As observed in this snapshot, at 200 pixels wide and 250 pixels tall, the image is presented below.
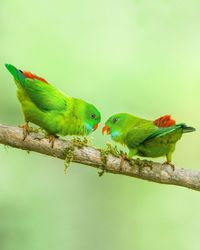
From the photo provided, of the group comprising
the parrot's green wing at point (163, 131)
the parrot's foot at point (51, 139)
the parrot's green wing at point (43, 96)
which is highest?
the parrot's green wing at point (43, 96)

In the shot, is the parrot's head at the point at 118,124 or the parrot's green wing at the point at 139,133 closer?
the parrot's green wing at the point at 139,133

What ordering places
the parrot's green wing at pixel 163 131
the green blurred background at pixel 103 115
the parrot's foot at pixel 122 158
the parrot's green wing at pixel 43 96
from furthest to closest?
the green blurred background at pixel 103 115
the parrot's green wing at pixel 43 96
the parrot's foot at pixel 122 158
the parrot's green wing at pixel 163 131

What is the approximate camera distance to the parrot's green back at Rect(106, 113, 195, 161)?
414 cm

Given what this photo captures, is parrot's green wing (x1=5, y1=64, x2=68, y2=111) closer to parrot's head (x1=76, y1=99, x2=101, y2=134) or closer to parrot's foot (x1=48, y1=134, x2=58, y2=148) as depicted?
parrot's head (x1=76, y1=99, x2=101, y2=134)

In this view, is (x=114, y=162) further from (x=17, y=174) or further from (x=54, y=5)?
(x=54, y=5)

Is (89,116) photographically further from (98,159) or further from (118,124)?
(98,159)

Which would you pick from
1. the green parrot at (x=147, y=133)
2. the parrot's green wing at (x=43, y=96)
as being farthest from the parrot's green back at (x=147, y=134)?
the parrot's green wing at (x=43, y=96)

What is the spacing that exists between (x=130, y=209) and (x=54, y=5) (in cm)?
256

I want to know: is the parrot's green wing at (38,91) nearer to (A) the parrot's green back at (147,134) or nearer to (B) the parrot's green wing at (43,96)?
(B) the parrot's green wing at (43,96)

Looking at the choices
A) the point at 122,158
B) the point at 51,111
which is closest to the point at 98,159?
the point at 122,158

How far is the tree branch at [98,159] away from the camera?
4.13m

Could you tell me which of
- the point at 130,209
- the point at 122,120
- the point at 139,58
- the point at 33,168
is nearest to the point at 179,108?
the point at 139,58

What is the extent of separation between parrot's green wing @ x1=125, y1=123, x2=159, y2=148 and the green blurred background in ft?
7.64

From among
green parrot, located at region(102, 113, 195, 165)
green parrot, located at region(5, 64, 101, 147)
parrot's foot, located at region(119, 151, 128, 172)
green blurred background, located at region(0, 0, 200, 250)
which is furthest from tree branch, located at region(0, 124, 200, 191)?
green blurred background, located at region(0, 0, 200, 250)
